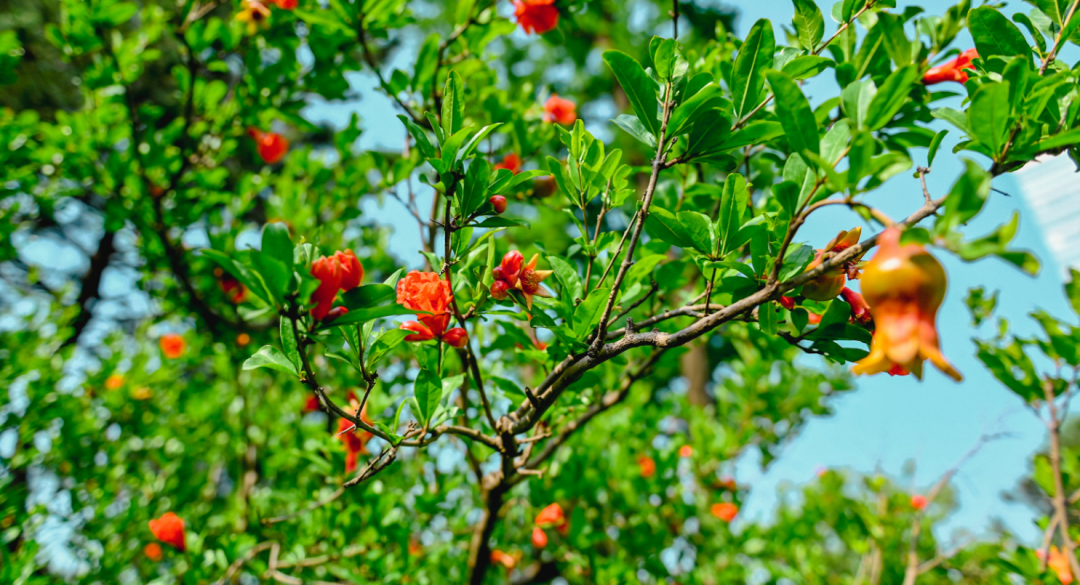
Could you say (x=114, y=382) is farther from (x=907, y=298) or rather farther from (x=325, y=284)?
(x=907, y=298)

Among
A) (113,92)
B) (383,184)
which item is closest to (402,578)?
(383,184)

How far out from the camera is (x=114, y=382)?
7.56ft

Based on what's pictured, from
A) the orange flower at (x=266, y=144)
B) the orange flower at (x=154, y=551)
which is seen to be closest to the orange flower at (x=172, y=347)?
the orange flower at (x=154, y=551)

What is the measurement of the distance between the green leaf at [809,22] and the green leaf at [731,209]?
35 cm

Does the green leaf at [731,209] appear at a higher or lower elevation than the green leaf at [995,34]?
lower

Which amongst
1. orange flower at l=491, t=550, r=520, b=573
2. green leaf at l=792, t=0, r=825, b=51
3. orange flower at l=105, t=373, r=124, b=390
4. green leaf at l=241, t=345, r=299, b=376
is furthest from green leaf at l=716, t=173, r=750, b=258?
orange flower at l=105, t=373, r=124, b=390

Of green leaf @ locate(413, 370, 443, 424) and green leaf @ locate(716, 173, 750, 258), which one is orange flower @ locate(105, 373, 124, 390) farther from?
green leaf @ locate(716, 173, 750, 258)

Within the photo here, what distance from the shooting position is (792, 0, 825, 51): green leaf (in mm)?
803

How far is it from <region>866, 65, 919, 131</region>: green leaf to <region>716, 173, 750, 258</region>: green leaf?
15cm

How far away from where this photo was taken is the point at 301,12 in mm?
1294

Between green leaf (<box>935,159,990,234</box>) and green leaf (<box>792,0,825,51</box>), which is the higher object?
green leaf (<box>792,0,825,51</box>)

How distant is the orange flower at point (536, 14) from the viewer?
4.22ft

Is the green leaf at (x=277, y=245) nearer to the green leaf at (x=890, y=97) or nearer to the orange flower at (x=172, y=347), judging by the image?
the green leaf at (x=890, y=97)

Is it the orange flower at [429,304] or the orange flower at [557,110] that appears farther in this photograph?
the orange flower at [557,110]
